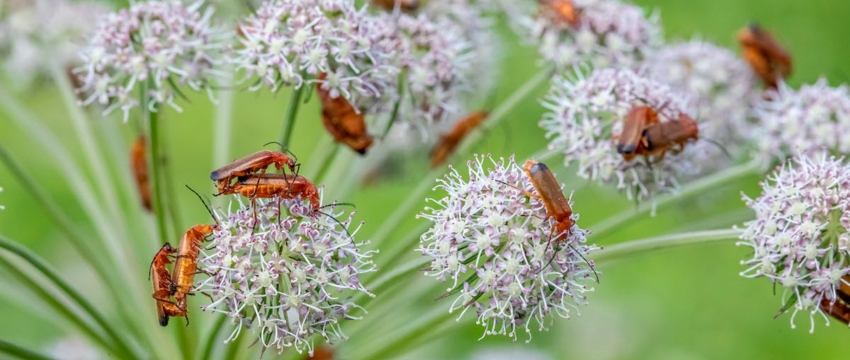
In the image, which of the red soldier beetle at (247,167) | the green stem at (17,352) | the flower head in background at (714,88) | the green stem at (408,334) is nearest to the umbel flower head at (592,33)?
the flower head in background at (714,88)

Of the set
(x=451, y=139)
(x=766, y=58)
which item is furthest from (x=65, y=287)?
(x=766, y=58)

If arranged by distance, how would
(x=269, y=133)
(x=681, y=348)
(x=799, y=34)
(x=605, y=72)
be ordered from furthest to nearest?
(x=799, y=34) < (x=269, y=133) < (x=681, y=348) < (x=605, y=72)

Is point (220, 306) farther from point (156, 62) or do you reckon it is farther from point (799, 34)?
point (799, 34)

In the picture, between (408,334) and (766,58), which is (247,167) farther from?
(766,58)

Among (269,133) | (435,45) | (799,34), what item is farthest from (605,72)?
(799,34)

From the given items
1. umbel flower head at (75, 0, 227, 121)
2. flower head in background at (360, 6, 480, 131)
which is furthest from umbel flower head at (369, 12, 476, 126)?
umbel flower head at (75, 0, 227, 121)

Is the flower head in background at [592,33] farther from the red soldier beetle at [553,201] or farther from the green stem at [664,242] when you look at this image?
the red soldier beetle at [553,201]
